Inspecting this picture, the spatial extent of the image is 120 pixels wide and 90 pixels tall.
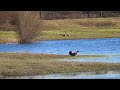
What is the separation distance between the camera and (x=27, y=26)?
44.0 meters

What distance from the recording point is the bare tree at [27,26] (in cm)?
4319

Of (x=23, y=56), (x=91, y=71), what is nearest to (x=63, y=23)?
(x=23, y=56)

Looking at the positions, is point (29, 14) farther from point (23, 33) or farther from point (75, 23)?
point (75, 23)

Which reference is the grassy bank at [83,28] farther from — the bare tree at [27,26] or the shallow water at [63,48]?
the shallow water at [63,48]

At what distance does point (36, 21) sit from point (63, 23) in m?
23.8

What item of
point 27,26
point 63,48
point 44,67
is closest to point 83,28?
point 27,26

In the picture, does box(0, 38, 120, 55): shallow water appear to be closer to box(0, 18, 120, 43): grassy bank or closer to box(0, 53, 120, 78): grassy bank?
box(0, 53, 120, 78): grassy bank

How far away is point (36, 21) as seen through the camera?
4484cm

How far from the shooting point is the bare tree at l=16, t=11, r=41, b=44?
142ft
